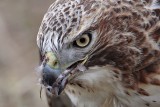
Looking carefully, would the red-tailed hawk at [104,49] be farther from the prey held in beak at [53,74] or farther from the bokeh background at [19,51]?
the bokeh background at [19,51]

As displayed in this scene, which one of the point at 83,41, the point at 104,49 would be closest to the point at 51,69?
the point at 83,41

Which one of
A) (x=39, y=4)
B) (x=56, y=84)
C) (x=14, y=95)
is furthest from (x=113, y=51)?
(x=39, y=4)

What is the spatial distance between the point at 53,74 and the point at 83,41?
251 mm

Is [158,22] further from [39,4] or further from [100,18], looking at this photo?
[39,4]

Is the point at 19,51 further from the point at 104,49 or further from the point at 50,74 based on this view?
the point at 50,74

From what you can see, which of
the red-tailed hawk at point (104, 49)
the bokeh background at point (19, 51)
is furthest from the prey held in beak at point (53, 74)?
the bokeh background at point (19, 51)

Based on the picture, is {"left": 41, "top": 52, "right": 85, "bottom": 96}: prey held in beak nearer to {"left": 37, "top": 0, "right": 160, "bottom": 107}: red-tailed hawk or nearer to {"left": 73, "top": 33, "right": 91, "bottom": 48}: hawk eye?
{"left": 37, "top": 0, "right": 160, "bottom": 107}: red-tailed hawk

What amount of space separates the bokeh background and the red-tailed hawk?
2.84 metres

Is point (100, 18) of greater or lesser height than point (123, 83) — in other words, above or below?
above

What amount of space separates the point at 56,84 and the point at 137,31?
0.61 metres

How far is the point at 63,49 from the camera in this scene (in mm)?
3629

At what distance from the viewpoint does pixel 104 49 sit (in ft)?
12.6

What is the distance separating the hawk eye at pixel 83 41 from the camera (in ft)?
12.0

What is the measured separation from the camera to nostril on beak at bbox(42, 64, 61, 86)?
11.9ft
